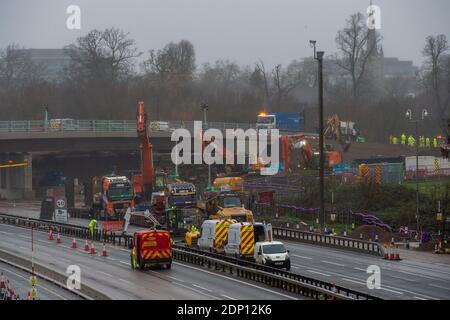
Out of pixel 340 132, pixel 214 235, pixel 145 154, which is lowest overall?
pixel 214 235

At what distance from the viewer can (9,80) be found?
159000 mm

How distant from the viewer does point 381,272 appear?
39.2 m

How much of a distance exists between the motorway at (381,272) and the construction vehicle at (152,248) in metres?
5.94

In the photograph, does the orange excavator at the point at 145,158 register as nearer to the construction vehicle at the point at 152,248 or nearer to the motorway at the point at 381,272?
the motorway at the point at 381,272

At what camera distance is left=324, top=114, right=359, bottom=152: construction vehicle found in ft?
331

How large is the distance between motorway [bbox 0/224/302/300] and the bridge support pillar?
48605mm

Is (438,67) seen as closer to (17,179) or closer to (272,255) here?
(17,179)

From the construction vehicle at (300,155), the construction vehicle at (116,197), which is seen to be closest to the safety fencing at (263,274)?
the construction vehicle at (116,197)

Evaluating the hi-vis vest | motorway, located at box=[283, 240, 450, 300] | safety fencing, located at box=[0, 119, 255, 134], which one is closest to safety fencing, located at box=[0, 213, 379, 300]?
the hi-vis vest

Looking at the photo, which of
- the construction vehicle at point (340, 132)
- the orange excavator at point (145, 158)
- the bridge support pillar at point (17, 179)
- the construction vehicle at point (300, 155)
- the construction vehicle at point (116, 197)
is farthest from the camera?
the construction vehicle at point (340, 132)

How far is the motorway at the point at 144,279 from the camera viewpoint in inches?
1288

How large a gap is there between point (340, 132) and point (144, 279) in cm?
6774

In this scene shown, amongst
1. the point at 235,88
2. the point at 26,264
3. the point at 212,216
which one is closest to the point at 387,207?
the point at 212,216

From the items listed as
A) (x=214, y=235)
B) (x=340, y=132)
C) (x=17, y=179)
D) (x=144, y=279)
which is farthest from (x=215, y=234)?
(x=17, y=179)
